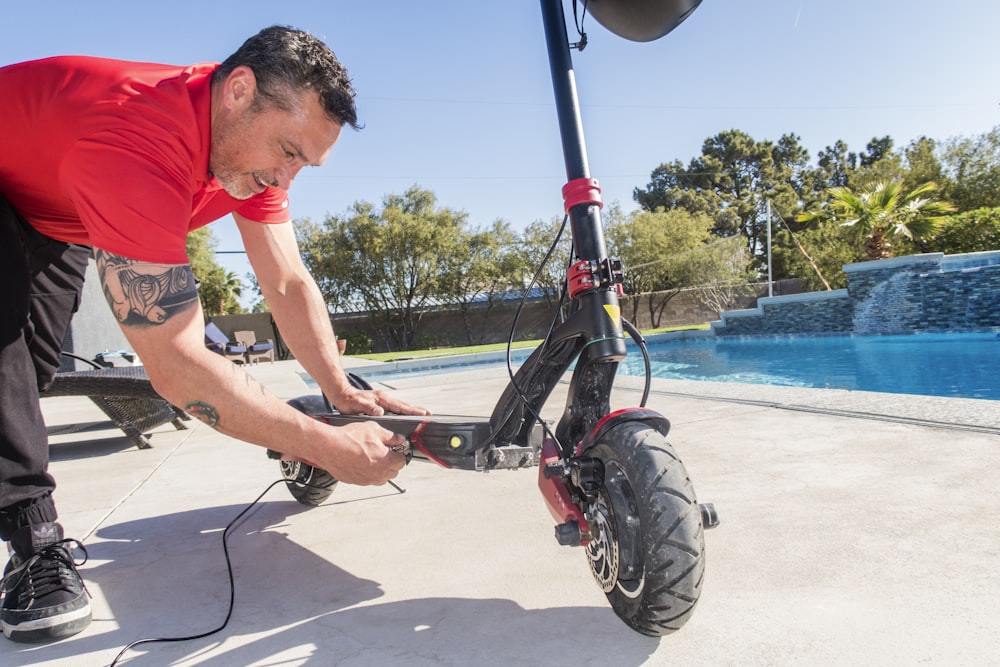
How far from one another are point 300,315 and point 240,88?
0.84 meters

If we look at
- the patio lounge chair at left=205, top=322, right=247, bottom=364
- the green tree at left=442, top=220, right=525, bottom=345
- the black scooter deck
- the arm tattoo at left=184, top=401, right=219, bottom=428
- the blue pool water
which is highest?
the green tree at left=442, top=220, right=525, bottom=345

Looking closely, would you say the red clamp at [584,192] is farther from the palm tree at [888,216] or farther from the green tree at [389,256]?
the green tree at [389,256]

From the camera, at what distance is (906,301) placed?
12.7 m

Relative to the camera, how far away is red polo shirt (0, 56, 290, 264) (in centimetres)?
122

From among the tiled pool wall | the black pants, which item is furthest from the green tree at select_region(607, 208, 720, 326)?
the black pants

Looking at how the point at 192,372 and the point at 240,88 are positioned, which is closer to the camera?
the point at 192,372

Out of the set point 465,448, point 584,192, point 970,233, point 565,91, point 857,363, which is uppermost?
point 565,91

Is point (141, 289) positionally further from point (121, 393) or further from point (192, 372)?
point (121, 393)

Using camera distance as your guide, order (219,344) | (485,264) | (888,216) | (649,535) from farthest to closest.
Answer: (485,264), (888,216), (219,344), (649,535)

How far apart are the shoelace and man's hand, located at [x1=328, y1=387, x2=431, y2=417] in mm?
826

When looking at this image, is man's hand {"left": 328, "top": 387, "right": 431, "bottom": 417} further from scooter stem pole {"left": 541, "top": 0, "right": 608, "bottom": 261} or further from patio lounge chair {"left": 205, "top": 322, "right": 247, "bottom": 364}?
patio lounge chair {"left": 205, "top": 322, "right": 247, "bottom": 364}

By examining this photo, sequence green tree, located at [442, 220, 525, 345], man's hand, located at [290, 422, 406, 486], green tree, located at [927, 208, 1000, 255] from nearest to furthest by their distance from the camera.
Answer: man's hand, located at [290, 422, 406, 486] → green tree, located at [927, 208, 1000, 255] → green tree, located at [442, 220, 525, 345]

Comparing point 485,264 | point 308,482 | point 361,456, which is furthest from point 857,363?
point 485,264

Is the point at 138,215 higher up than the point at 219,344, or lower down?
higher up
